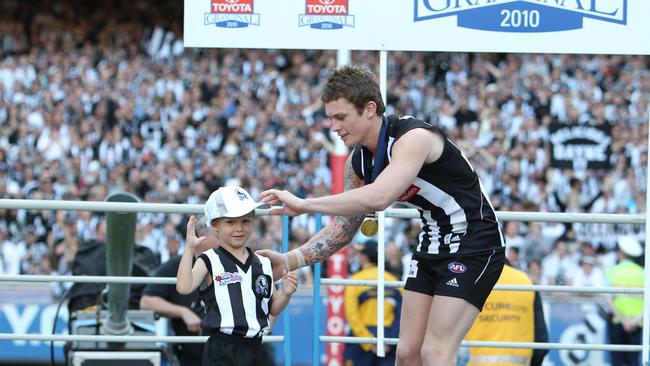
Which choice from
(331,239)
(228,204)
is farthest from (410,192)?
(228,204)

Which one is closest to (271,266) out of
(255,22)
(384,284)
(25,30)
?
(384,284)

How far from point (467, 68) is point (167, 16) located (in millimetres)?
6986

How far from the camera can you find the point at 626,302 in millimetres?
10438

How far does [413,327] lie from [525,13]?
2.12m

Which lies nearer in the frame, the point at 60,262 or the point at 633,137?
the point at 60,262

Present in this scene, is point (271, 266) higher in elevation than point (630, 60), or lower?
lower

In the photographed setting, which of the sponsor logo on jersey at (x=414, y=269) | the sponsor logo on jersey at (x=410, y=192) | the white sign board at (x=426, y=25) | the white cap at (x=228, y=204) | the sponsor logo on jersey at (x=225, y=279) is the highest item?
the white sign board at (x=426, y=25)

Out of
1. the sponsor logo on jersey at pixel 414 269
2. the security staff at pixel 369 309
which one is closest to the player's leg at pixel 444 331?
the sponsor logo on jersey at pixel 414 269

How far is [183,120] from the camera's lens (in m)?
18.4

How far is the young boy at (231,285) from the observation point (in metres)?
5.32

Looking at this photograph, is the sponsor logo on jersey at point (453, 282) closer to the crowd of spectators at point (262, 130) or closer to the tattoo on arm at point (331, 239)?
the tattoo on arm at point (331, 239)

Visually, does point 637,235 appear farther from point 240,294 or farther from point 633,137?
point 240,294

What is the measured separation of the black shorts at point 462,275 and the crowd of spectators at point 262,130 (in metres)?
8.97

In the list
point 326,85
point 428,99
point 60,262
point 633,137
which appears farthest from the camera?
point 428,99
